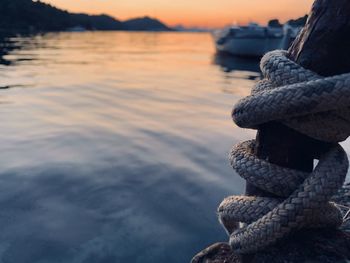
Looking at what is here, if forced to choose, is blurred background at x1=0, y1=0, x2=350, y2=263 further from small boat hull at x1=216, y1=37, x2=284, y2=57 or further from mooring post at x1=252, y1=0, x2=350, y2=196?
small boat hull at x1=216, y1=37, x2=284, y2=57

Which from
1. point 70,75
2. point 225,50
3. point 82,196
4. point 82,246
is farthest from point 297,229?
point 225,50

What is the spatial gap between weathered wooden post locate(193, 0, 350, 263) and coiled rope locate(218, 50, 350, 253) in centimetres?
9

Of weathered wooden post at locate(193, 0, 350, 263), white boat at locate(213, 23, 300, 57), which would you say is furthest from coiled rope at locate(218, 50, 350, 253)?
white boat at locate(213, 23, 300, 57)

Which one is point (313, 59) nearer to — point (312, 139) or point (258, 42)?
point (312, 139)

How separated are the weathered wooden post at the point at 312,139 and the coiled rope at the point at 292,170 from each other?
88mm

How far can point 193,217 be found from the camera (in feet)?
16.3

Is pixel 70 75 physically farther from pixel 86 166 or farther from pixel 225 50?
pixel 225 50

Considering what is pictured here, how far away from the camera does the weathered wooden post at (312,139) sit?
6.96ft

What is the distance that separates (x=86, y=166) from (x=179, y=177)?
5.58ft

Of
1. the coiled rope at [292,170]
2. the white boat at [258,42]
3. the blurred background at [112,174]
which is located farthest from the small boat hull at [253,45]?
the coiled rope at [292,170]

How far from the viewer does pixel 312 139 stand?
2.34m

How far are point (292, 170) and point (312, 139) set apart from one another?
0.79ft

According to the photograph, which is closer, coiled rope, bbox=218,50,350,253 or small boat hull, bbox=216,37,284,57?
coiled rope, bbox=218,50,350,253

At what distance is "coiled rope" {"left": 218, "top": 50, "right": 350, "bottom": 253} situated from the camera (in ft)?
6.73
